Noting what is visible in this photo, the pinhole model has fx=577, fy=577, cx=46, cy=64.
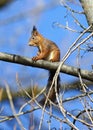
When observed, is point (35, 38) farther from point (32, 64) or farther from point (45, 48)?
point (32, 64)

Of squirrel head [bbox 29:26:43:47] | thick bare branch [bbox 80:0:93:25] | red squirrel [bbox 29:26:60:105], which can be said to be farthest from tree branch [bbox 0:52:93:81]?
squirrel head [bbox 29:26:43:47]

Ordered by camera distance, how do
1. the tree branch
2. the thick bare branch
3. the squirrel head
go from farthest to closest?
the squirrel head < the thick bare branch < the tree branch

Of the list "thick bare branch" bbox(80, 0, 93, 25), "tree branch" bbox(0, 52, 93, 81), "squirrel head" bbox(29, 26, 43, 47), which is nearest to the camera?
"tree branch" bbox(0, 52, 93, 81)

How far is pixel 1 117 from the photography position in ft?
9.80

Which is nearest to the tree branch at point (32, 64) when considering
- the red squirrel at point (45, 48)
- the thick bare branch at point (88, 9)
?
the red squirrel at point (45, 48)

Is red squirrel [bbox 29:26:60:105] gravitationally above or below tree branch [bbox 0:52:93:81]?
above

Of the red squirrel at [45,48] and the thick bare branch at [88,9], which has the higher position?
the thick bare branch at [88,9]

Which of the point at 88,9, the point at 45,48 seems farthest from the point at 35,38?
the point at 88,9

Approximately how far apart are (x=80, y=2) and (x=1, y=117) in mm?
1063

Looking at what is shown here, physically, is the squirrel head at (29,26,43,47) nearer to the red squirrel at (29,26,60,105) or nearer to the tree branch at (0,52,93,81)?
the red squirrel at (29,26,60,105)

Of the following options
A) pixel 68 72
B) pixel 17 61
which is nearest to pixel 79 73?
pixel 68 72

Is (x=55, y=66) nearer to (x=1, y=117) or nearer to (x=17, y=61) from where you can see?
(x=17, y=61)

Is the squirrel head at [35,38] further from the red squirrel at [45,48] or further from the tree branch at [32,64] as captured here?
the tree branch at [32,64]

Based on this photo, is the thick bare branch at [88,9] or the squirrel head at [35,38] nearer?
the thick bare branch at [88,9]
